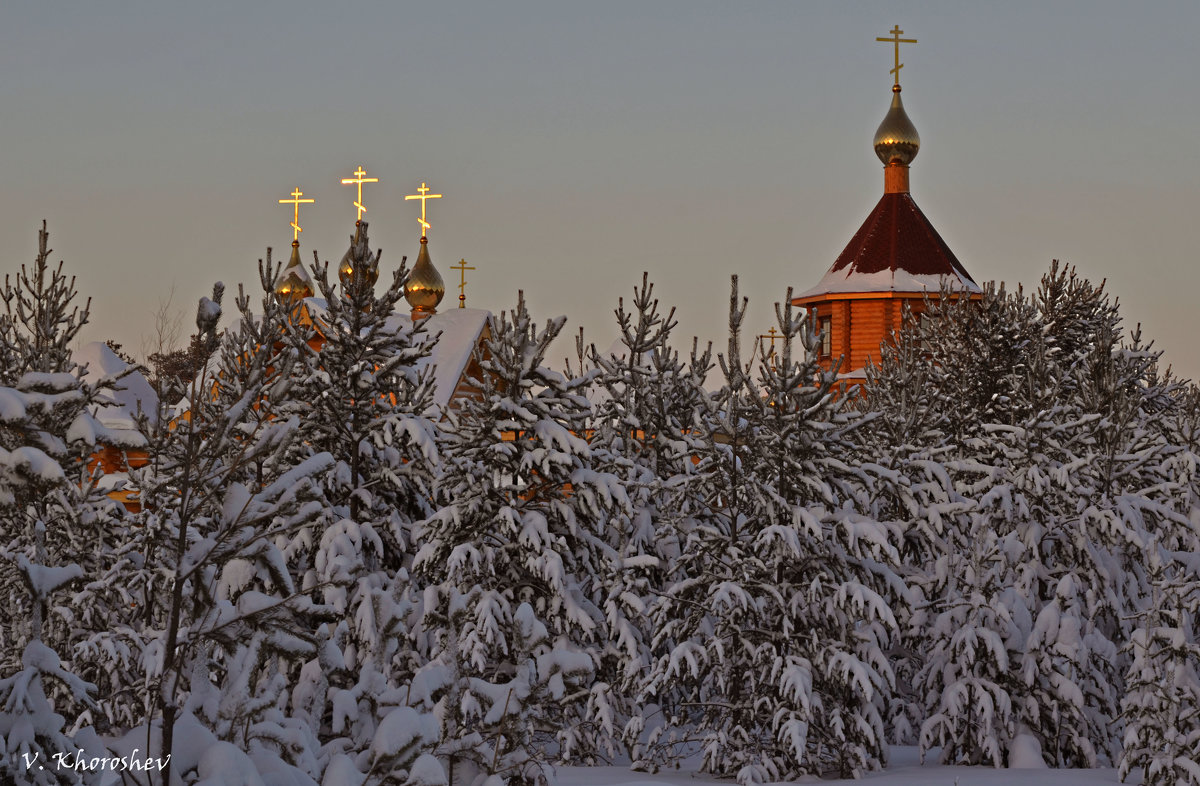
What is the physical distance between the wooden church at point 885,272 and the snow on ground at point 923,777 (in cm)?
3091

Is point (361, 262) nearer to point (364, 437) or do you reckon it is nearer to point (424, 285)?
point (364, 437)

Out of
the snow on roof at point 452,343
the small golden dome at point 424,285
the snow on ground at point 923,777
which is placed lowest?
the snow on ground at point 923,777

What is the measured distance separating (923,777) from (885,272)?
111 feet

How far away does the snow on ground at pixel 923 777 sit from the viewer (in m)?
13.8

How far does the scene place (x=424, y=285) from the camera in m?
49.7

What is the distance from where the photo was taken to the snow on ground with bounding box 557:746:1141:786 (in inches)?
541

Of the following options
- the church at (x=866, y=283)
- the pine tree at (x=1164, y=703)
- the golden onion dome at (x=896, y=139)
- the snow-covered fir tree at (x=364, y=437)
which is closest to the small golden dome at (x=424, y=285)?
the church at (x=866, y=283)

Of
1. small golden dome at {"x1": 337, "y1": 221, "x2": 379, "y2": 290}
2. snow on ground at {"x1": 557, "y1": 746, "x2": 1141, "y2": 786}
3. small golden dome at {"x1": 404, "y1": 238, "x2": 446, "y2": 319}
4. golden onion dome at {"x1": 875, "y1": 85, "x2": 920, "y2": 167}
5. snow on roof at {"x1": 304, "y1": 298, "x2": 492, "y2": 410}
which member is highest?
golden onion dome at {"x1": 875, "y1": 85, "x2": 920, "y2": 167}

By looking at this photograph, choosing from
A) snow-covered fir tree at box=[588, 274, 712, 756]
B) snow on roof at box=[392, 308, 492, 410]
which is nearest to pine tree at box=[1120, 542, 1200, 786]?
snow-covered fir tree at box=[588, 274, 712, 756]

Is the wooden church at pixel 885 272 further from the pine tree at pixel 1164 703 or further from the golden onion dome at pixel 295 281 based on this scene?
the pine tree at pixel 1164 703

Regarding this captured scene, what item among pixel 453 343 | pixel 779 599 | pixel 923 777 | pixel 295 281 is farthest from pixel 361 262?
pixel 295 281

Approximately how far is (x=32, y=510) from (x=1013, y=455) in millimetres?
11684

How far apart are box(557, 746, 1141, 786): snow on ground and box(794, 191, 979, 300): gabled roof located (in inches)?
1246

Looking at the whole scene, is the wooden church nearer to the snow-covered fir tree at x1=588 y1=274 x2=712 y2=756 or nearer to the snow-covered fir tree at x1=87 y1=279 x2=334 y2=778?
the snow-covered fir tree at x1=588 y1=274 x2=712 y2=756
